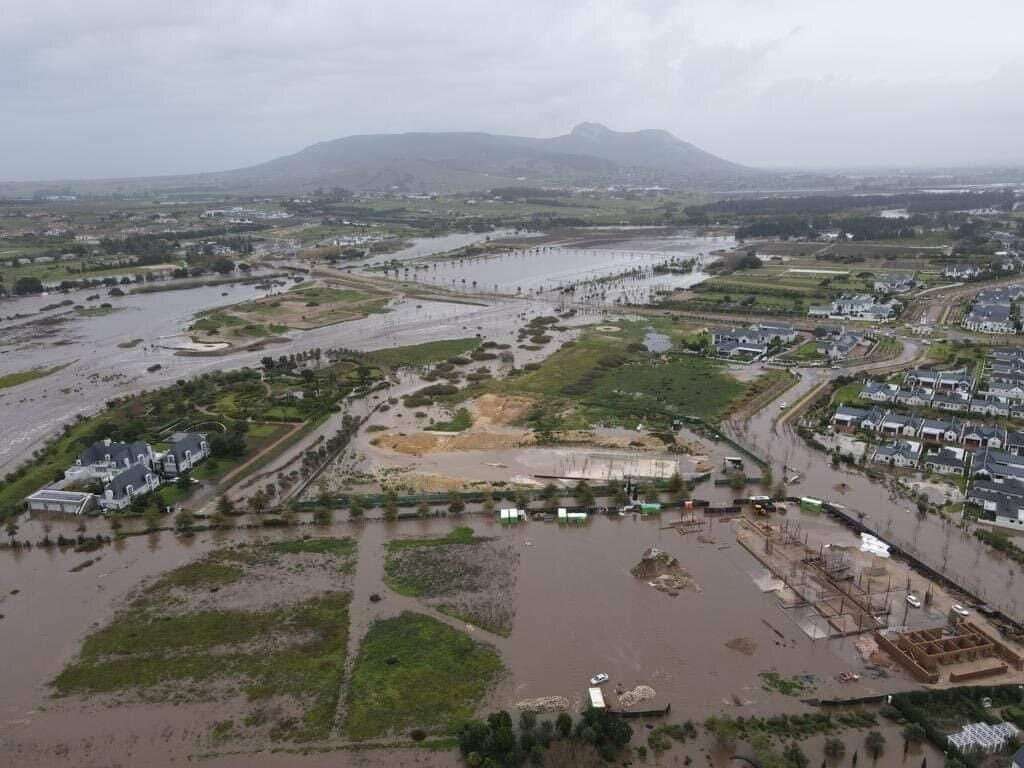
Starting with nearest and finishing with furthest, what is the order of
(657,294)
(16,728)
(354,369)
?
(16,728)
(354,369)
(657,294)

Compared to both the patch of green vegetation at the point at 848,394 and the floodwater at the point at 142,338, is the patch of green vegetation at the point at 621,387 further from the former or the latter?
the floodwater at the point at 142,338

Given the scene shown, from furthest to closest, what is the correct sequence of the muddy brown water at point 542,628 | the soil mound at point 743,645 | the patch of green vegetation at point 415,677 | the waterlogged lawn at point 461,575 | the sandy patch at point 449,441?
the sandy patch at point 449,441 < the waterlogged lawn at point 461,575 < the soil mound at point 743,645 < the muddy brown water at point 542,628 < the patch of green vegetation at point 415,677

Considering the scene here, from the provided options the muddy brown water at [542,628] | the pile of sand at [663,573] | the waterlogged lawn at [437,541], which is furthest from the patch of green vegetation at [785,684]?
the waterlogged lawn at [437,541]

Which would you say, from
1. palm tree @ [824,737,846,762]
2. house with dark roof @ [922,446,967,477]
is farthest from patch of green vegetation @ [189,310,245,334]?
palm tree @ [824,737,846,762]

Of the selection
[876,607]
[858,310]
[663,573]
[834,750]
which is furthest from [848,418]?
[858,310]

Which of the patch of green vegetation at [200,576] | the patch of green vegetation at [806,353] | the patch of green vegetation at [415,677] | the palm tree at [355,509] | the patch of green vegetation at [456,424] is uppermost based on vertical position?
the patch of green vegetation at [806,353]

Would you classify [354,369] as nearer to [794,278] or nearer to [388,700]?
[388,700]

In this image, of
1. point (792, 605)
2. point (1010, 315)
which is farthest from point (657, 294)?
point (792, 605)
